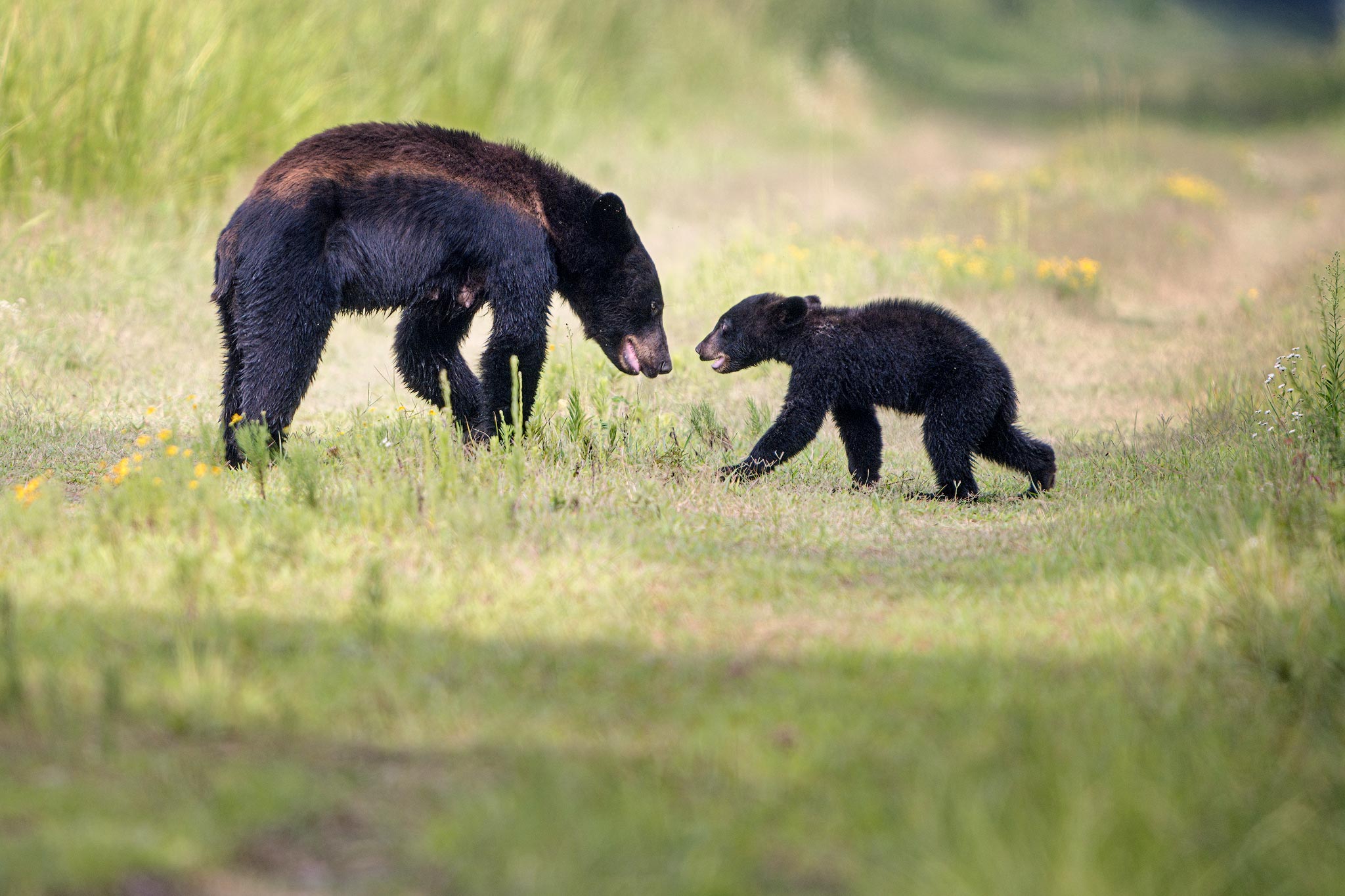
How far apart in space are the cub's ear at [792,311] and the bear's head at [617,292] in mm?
708

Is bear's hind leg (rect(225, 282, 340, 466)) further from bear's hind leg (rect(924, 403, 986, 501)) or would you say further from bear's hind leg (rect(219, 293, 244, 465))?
bear's hind leg (rect(924, 403, 986, 501))

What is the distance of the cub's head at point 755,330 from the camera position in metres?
7.99

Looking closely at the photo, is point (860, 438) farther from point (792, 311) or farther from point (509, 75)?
point (509, 75)

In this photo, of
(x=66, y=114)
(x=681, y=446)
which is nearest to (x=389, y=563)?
(x=681, y=446)

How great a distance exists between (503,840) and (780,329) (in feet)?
17.3

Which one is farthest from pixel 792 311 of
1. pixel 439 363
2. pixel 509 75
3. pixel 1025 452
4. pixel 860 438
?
pixel 509 75

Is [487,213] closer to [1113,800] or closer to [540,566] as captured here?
[540,566]

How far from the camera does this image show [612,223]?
772cm

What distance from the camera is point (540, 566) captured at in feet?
16.8

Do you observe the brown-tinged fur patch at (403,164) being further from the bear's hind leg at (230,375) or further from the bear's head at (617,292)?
the bear's hind leg at (230,375)

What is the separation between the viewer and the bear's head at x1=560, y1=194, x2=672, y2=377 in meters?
7.77

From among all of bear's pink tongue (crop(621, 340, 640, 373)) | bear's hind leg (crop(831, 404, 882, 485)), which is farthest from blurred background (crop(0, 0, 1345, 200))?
bear's hind leg (crop(831, 404, 882, 485))

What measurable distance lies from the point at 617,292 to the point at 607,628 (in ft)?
12.2

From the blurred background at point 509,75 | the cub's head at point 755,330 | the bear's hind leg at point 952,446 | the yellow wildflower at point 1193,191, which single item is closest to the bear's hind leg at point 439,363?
the cub's head at point 755,330
